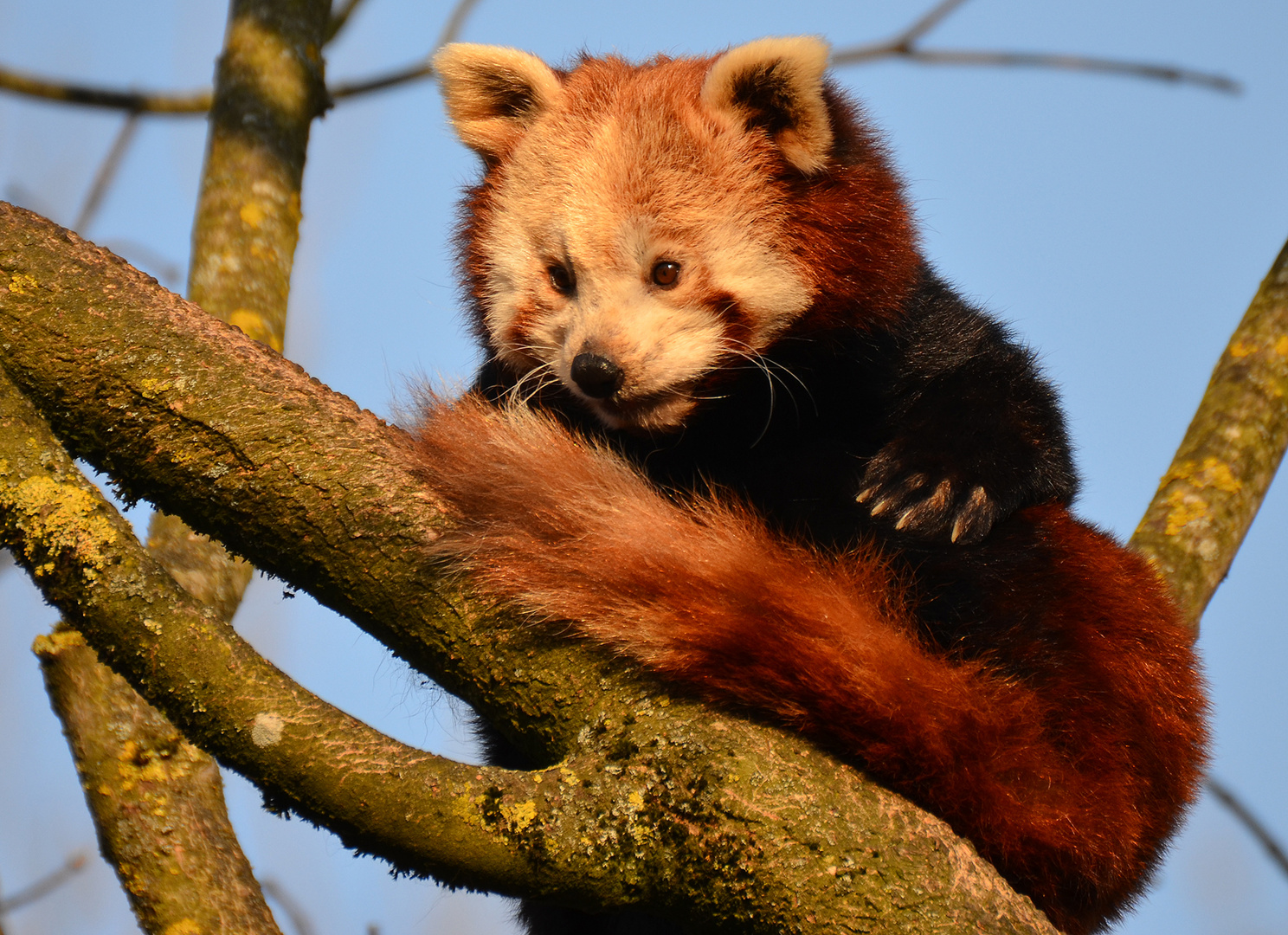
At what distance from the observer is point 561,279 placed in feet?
9.82

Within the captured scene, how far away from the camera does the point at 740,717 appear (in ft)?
5.79

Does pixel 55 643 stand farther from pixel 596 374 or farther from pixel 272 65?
pixel 272 65

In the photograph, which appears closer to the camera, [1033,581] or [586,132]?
[1033,581]

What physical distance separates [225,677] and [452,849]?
16.2 inches

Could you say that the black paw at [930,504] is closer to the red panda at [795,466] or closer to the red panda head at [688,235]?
the red panda at [795,466]

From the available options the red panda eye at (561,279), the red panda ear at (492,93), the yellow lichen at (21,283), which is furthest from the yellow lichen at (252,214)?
the yellow lichen at (21,283)

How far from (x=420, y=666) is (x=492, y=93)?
2.06m

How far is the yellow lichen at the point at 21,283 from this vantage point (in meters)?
1.89

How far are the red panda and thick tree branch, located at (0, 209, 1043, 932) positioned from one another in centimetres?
11

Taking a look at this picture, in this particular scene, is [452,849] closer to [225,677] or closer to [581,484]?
[225,677]

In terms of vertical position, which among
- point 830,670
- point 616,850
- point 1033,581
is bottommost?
point 616,850

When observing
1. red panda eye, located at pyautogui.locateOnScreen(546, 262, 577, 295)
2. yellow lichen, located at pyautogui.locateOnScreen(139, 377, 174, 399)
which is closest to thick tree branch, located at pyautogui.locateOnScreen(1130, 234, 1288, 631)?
red panda eye, located at pyautogui.locateOnScreen(546, 262, 577, 295)

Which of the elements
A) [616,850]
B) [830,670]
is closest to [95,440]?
[616,850]

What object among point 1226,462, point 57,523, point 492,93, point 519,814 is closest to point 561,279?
point 492,93
